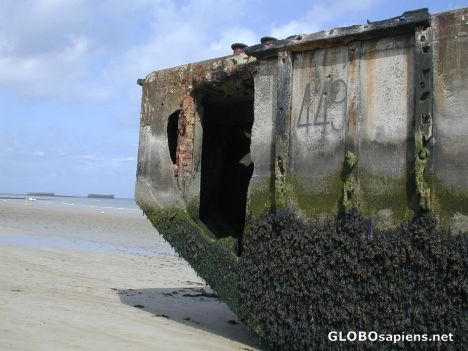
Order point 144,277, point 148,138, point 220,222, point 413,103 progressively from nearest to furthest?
point 413,103 → point 148,138 → point 220,222 → point 144,277

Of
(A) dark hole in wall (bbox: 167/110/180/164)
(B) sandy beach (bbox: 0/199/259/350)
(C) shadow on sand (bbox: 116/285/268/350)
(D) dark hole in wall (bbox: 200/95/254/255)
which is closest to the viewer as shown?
(B) sandy beach (bbox: 0/199/259/350)

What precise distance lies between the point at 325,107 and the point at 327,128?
20 centimetres

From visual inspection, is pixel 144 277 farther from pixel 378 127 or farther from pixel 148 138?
pixel 378 127

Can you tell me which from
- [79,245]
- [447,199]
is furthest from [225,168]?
[79,245]

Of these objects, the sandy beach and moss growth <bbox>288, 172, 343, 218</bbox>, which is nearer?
moss growth <bbox>288, 172, 343, 218</bbox>

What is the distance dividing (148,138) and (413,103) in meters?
3.39

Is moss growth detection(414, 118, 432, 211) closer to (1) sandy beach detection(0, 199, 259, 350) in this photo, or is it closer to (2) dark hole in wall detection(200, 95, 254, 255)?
(1) sandy beach detection(0, 199, 259, 350)

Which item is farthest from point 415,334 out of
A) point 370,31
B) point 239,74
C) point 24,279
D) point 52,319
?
point 24,279

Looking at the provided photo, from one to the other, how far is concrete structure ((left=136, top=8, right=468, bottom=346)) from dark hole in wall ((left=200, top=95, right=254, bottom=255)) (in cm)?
42

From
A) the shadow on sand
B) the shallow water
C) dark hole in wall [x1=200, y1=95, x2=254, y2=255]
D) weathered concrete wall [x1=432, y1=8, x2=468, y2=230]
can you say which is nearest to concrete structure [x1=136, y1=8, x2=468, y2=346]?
weathered concrete wall [x1=432, y1=8, x2=468, y2=230]

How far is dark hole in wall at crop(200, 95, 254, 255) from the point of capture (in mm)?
7148

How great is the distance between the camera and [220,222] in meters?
7.23

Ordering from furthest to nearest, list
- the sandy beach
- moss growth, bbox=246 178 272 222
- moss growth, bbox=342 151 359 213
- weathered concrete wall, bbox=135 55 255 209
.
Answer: weathered concrete wall, bbox=135 55 255 209 → moss growth, bbox=246 178 272 222 → the sandy beach → moss growth, bbox=342 151 359 213

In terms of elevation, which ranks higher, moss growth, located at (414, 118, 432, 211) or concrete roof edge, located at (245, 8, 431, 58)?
concrete roof edge, located at (245, 8, 431, 58)
